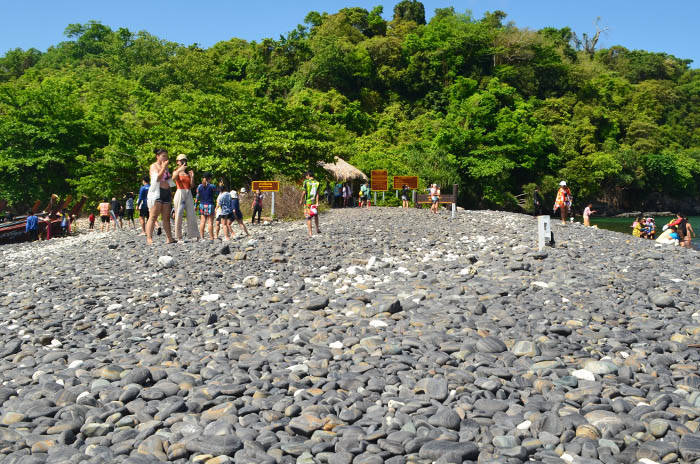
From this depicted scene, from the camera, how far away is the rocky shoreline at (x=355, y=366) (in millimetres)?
3414

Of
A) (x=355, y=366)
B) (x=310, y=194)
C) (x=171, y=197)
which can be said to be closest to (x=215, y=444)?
(x=355, y=366)

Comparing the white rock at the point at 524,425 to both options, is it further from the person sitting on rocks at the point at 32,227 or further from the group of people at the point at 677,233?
the person sitting on rocks at the point at 32,227

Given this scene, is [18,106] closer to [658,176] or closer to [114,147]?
[114,147]

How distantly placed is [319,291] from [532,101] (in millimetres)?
59472

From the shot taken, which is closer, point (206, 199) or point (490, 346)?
point (490, 346)

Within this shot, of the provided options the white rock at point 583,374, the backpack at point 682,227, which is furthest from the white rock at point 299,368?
the backpack at point 682,227

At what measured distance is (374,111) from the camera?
2442 inches

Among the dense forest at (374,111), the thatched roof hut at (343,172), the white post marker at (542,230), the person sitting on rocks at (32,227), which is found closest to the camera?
the white post marker at (542,230)

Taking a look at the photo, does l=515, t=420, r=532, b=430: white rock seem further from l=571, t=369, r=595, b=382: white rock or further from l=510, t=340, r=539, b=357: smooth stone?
l=510, t=340, r=539, b=357: smooth stone

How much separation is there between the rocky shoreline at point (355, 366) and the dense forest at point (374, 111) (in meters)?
16.7

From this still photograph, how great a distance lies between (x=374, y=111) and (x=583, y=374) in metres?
59.5

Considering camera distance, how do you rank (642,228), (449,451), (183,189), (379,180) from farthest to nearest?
(379,180) → (642,228) → (183,189) → (449,451)

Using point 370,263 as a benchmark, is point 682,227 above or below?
above

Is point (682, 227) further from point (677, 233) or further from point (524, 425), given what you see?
point (524, 425)
